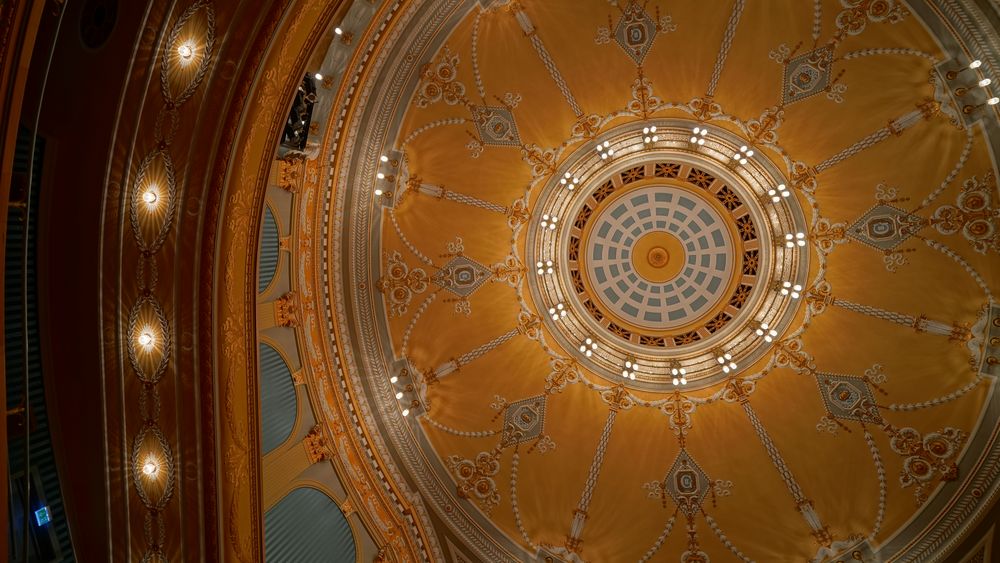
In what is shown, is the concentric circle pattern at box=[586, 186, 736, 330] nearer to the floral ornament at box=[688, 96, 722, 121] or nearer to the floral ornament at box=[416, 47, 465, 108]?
the floral ornament at box=[688, 96, 722, 121]

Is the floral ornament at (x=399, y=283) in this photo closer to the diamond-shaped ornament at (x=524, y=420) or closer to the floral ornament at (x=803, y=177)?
the diamond-shaped ornament at (x=524, y=420)

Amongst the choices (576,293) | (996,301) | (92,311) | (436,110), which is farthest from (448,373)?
(996,301)

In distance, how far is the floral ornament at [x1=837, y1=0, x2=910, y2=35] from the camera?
10.6 metres

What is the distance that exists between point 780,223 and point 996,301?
4.11 metres

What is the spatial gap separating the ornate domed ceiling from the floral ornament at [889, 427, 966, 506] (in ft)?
0.11

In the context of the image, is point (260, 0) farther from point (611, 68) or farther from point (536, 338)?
point (536, 338)

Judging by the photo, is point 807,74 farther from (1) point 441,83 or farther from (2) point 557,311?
(1) point 441,83

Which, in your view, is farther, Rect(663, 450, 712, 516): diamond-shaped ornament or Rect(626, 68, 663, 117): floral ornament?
Rect(663, 450, 712, 516): diamond-shaped ornament

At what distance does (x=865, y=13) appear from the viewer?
10.9 metres

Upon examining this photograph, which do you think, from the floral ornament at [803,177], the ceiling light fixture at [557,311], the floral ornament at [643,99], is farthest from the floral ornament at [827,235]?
the ceiling light fixture at [557,311]

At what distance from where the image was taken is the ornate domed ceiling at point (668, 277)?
37.0 feet

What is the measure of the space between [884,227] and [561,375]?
7.46 meters

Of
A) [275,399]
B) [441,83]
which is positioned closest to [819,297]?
[441,83]

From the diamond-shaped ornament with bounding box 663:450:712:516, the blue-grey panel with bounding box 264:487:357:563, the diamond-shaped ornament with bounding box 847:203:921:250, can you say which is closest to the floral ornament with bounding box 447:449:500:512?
the blue-grey panel with bounding box 264:487:357:563
